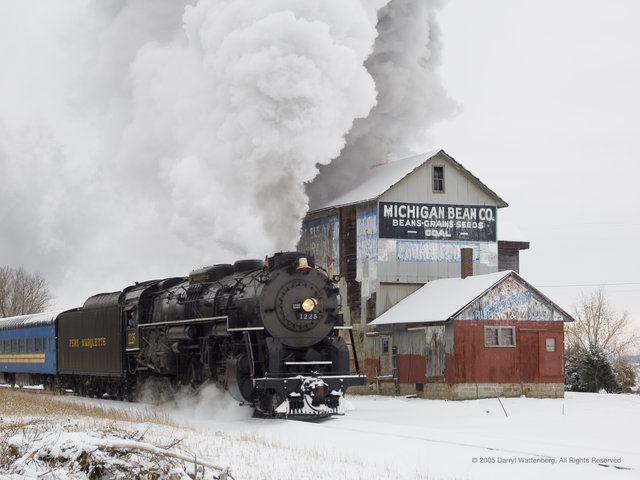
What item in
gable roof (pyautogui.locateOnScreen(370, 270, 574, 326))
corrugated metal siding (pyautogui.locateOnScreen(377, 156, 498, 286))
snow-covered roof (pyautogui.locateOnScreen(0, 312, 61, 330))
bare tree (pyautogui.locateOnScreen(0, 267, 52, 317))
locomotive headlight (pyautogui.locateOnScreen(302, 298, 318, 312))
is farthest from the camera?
bare tree (pyautogui.locateOnScreen(0, 267, 52, 317))

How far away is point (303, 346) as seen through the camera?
62.6 ft

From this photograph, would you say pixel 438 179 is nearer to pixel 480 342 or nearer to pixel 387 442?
pixel 480 342

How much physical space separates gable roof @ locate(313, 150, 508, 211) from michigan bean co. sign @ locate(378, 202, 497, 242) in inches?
23.3

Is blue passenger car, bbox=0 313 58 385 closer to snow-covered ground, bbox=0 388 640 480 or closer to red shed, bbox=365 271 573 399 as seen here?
snow-covered ground, bbox=0 388 640 480

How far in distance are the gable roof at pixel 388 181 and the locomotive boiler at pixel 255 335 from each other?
34.7 ft

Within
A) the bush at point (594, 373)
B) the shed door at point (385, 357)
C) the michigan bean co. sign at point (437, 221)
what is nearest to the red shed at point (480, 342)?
the shed door at point (385, 357)

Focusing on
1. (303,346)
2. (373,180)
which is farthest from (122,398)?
(373,180)

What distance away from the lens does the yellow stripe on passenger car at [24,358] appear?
106ft

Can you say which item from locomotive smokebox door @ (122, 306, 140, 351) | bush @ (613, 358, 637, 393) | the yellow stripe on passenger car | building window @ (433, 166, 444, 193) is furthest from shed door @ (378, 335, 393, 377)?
the yellow stripe on passenger car

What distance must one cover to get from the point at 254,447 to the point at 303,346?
570 centimetres

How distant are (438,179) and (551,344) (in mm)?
7815

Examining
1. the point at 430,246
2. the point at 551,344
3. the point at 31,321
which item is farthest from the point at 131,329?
the point at 551,344

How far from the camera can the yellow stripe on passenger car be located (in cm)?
3231

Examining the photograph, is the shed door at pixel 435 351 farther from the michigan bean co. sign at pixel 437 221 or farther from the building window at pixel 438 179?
the building window at pixel 438 179
